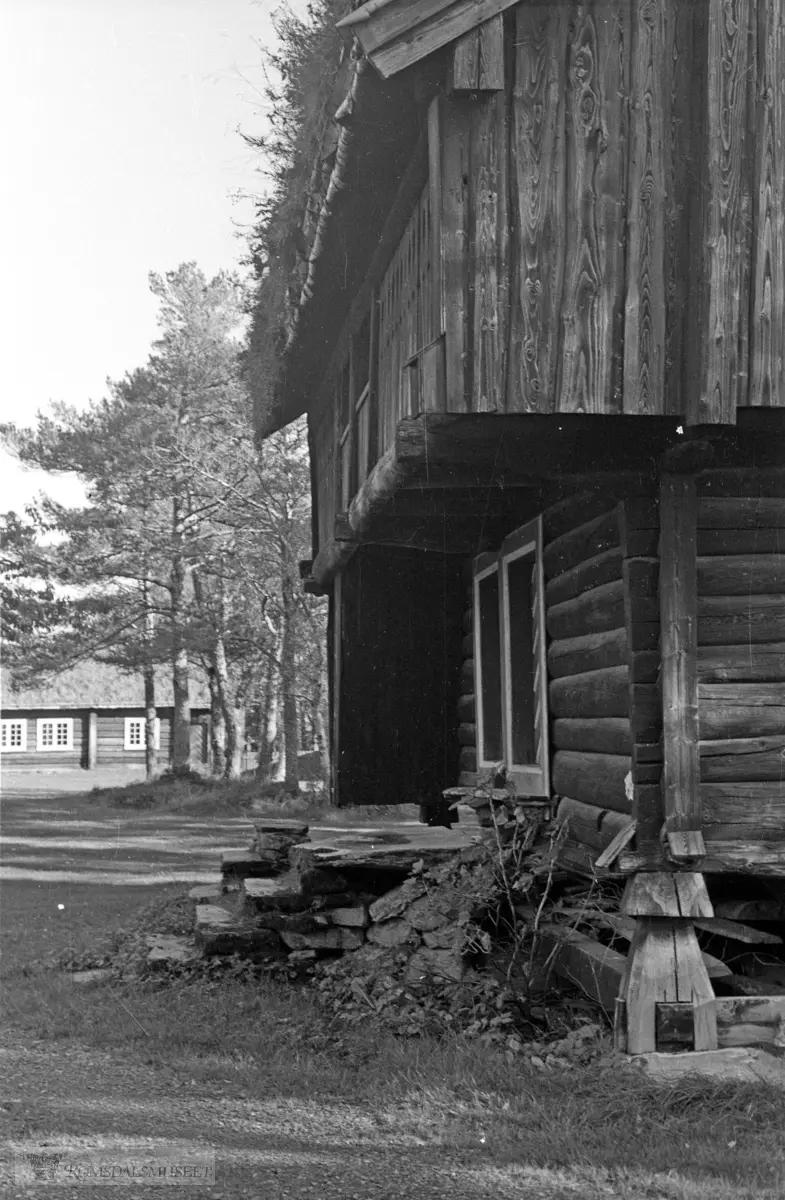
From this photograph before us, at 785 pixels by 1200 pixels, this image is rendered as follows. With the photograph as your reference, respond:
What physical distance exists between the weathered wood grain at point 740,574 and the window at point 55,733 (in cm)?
4573

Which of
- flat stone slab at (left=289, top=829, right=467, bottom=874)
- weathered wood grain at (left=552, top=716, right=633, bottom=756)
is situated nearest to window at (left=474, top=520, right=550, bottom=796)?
weathered wood grain at (left=552, top=716, right=633, bottom=756)

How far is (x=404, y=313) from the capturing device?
8.05 meters

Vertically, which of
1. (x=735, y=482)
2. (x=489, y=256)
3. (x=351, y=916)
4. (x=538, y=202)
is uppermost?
(x=538, y=202)

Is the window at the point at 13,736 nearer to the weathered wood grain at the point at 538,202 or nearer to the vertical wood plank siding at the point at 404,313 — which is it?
the vertical wood plank siding at the point at 404,313

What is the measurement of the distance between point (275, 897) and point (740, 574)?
452 cm

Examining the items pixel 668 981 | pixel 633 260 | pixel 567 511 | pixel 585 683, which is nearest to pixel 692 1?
pixel 633 260

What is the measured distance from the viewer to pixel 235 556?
28656 mm

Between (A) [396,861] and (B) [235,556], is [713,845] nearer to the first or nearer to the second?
(A) [396,861]

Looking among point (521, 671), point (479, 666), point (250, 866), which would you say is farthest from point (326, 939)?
point (479, 666)

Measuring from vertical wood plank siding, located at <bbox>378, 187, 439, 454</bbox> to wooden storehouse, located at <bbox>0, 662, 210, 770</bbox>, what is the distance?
3986 cm

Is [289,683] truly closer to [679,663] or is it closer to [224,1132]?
→ [679,663]

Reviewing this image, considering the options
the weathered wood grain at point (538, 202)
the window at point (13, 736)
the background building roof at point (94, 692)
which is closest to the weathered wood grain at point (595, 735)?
the weathered wood grain at point (538, 202)

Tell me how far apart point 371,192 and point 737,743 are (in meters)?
4.15

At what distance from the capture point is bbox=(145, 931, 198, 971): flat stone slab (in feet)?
30.6
